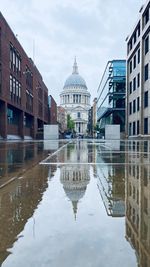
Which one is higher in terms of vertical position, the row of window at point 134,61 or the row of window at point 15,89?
the row of window at point 134,61

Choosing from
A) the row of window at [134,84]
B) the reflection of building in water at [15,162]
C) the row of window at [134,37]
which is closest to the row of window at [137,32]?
the row of window at [134,37]

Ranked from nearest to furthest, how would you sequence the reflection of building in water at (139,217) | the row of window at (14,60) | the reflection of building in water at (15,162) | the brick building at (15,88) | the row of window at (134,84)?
the reflection of building in water at (139,217) → the reflection of building in water at (15,162) → the brick building at (15,88) → the row of window at (14,60) → the row of window at (134,84)

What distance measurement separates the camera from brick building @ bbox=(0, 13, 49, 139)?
35.9 meters

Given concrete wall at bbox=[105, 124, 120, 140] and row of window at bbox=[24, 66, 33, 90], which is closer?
row of window at bbox=[24, 66, 33, 90]

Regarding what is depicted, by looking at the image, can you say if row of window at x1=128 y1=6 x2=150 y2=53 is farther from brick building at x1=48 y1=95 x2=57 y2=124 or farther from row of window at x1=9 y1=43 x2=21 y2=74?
brick building at x1=48 y1=95 x2=57 y2=124

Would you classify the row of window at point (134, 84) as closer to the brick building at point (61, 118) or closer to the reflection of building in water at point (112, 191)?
the reflection of building in water at point (112, 191)

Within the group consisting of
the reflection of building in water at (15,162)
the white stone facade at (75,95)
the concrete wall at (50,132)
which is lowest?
the reflection of building in water at (15,162)

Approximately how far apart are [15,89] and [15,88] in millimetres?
149

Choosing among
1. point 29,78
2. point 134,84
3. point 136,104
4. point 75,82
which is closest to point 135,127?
point 136,104

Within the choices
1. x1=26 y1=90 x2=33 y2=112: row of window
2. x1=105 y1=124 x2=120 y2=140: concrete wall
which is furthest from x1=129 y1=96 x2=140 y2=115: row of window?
x1=26 y1=90 x2=33 y2=112: row of window

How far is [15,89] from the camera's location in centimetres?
4212

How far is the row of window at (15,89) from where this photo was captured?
3974 centimetres

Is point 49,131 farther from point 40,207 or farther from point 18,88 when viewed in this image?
point 40,207

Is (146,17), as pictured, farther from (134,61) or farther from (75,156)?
(75,156)
